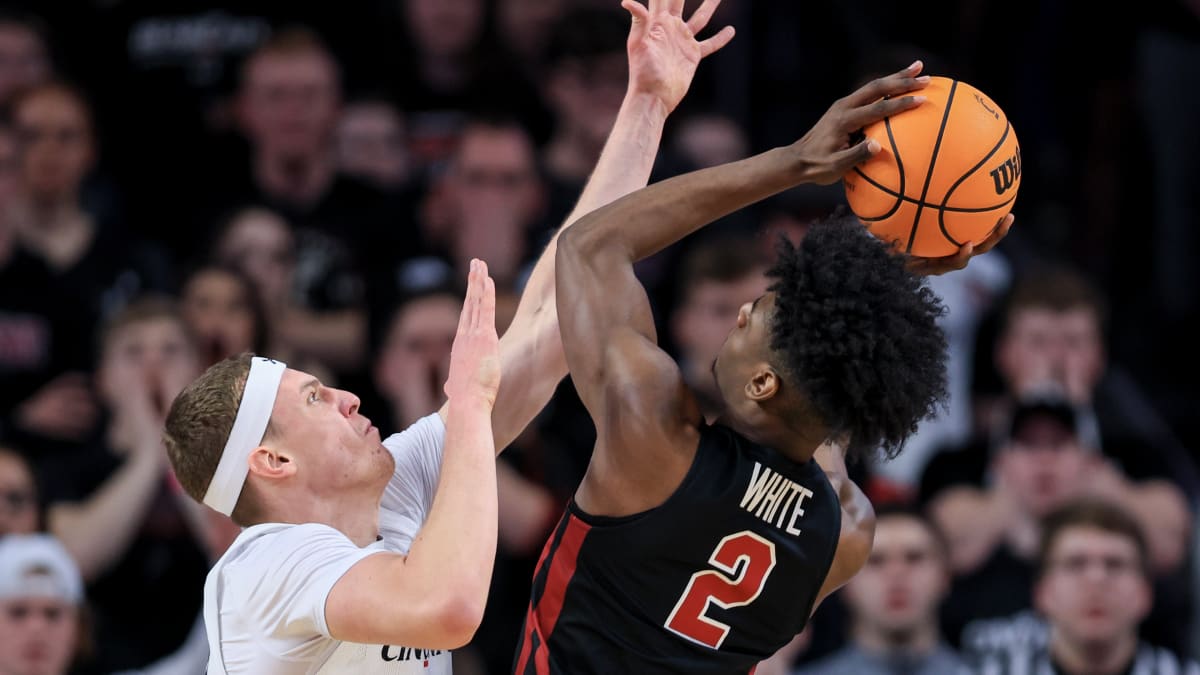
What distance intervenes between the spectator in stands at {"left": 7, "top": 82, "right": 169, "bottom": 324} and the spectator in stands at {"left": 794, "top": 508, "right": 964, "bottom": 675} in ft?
12.5

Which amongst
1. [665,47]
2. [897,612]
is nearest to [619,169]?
[665,47]

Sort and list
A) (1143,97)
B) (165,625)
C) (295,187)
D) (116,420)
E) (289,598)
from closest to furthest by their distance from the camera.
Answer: (289,598), (165,625), (116,420), (295,187), (1143,97)

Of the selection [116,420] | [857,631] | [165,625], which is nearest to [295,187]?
[116,420]

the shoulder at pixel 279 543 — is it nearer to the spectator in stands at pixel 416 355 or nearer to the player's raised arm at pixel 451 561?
the player's raised arm at pixel 451 561

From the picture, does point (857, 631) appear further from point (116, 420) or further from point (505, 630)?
point (116, 420)

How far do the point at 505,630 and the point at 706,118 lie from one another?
3357mm

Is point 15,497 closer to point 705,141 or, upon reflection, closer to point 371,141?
point 371,141

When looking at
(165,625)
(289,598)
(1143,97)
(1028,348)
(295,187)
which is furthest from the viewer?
(1143,97)

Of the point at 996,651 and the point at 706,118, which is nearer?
the point at 996,651

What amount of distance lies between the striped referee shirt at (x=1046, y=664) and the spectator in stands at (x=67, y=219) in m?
4.42

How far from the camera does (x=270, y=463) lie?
15.0 ft

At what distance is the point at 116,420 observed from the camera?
8.16 meters

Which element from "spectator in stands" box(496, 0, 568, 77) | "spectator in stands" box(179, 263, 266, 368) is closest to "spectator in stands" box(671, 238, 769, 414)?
"spectator in stands" box(179, 263, 266, 368)

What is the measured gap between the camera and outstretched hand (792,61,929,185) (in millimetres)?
4363
